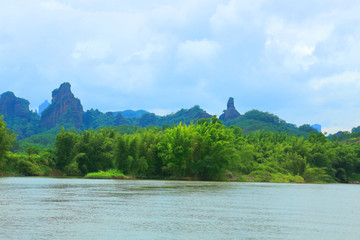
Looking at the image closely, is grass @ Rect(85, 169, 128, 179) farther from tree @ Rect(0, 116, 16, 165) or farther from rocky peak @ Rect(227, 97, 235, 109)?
rocky peak @ Rect(227, 97, 235, 109)

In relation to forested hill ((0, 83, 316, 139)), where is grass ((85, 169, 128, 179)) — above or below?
below

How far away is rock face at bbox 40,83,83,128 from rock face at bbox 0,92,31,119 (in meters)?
10.6

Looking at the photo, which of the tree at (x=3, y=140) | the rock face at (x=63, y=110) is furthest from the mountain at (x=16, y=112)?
the tree at (x=3, y=140)

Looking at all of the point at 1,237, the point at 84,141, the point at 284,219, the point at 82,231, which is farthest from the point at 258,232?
the point at 84,141

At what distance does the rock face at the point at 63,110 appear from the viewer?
497 ft

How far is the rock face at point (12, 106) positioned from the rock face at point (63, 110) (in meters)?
10.6

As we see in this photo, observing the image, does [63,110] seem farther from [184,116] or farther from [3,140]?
[3,140]

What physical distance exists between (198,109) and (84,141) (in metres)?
116

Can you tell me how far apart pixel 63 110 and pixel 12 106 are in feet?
76.7

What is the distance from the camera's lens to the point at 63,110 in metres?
156

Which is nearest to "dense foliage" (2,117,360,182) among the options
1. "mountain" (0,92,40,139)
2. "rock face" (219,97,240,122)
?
"rock face" (219,97,240,122)

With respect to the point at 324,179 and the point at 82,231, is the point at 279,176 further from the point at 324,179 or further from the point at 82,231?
the point at 82,231

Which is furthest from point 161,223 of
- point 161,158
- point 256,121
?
point 256,121

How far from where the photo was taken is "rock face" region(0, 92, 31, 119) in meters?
155
